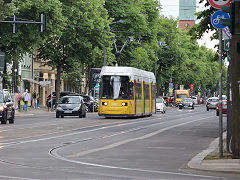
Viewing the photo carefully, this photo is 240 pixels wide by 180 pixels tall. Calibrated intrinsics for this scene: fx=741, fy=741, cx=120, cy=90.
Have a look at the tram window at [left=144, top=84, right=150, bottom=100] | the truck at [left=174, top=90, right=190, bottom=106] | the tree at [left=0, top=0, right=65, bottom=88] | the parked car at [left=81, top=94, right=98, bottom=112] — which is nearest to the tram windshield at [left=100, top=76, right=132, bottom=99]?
the tram window at [left=144, top=84, right=150, bottom=100]

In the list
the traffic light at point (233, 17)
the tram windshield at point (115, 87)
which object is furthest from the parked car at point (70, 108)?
the traffic light at point (233, 17)

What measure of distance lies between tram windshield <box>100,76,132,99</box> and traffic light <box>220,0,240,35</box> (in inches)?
1160

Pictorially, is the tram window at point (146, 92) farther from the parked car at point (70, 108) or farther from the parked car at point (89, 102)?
the parked car at point (89, 102)

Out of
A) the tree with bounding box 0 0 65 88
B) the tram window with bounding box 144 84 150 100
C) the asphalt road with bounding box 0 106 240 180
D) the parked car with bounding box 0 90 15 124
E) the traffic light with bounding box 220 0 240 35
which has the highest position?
the tree with bounding box 0 0 65 88

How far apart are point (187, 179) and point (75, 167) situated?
2.68m

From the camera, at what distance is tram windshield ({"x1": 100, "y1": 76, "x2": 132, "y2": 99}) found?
4472cm

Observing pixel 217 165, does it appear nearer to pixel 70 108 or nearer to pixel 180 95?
pixel 70 108

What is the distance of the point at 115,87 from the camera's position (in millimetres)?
44844

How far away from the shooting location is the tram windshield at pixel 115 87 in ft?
147

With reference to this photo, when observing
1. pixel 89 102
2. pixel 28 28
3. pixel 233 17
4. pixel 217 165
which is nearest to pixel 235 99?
pixel 217 165

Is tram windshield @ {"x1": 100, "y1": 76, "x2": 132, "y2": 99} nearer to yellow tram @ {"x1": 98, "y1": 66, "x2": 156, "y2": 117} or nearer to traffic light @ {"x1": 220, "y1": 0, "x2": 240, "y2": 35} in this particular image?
yellow tram @ {"x1": 98, "y1": 66, "x2": 156, "y2": 117}

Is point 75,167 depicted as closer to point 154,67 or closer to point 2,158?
point 2,158

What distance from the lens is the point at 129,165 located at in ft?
47.5

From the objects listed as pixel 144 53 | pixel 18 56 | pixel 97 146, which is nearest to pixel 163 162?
pixel 97 146
